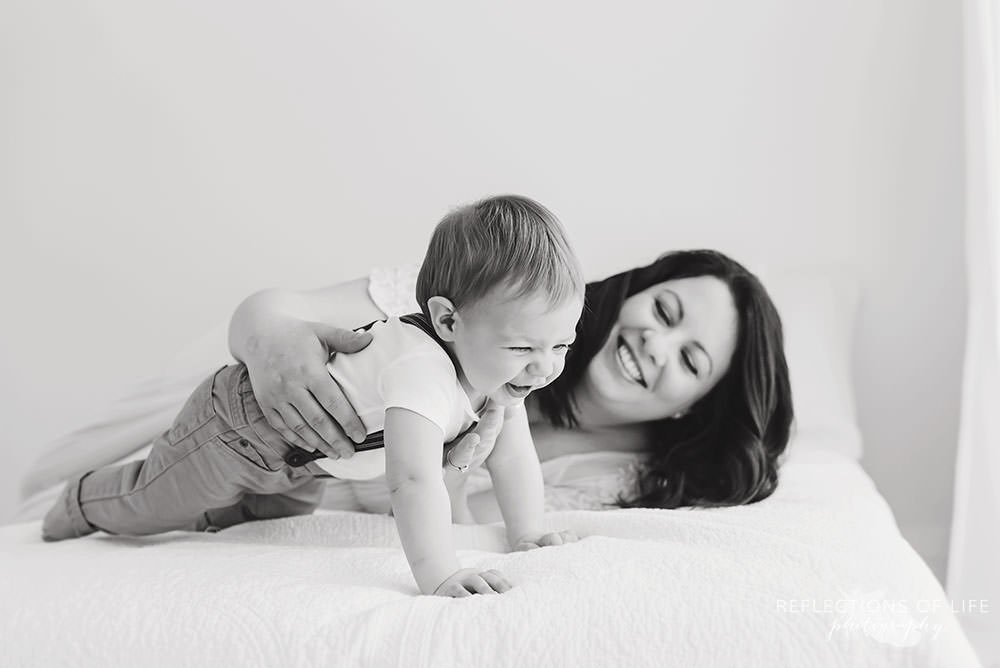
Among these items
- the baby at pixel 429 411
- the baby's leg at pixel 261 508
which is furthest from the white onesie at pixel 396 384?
the baby's leg at pixel 261 508

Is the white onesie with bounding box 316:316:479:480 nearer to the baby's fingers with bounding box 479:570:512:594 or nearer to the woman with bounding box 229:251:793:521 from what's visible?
the baby's fingers with bounding box 479:570:512:594

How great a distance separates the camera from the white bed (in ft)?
2.89

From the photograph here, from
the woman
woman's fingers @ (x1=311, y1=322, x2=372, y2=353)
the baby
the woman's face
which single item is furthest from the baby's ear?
the woman's face

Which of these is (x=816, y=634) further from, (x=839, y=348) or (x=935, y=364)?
(x=935, y=364)

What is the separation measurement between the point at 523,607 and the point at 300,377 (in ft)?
1.34

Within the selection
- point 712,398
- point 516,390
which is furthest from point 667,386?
point 516,390

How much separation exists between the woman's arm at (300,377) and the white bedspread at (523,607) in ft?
0.48

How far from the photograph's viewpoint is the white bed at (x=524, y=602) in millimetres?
881

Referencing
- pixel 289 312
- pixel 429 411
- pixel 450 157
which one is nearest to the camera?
pixel 429 411

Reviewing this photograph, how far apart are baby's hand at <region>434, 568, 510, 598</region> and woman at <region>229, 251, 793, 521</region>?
0.41 meters

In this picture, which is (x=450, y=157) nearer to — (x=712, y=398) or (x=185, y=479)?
(x=712, y=398)

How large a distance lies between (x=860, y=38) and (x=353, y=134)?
1148mm

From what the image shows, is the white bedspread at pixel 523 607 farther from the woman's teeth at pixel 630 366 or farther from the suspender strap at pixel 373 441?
the woman's teeth at pixel 630 366

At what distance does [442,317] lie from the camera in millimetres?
1059
